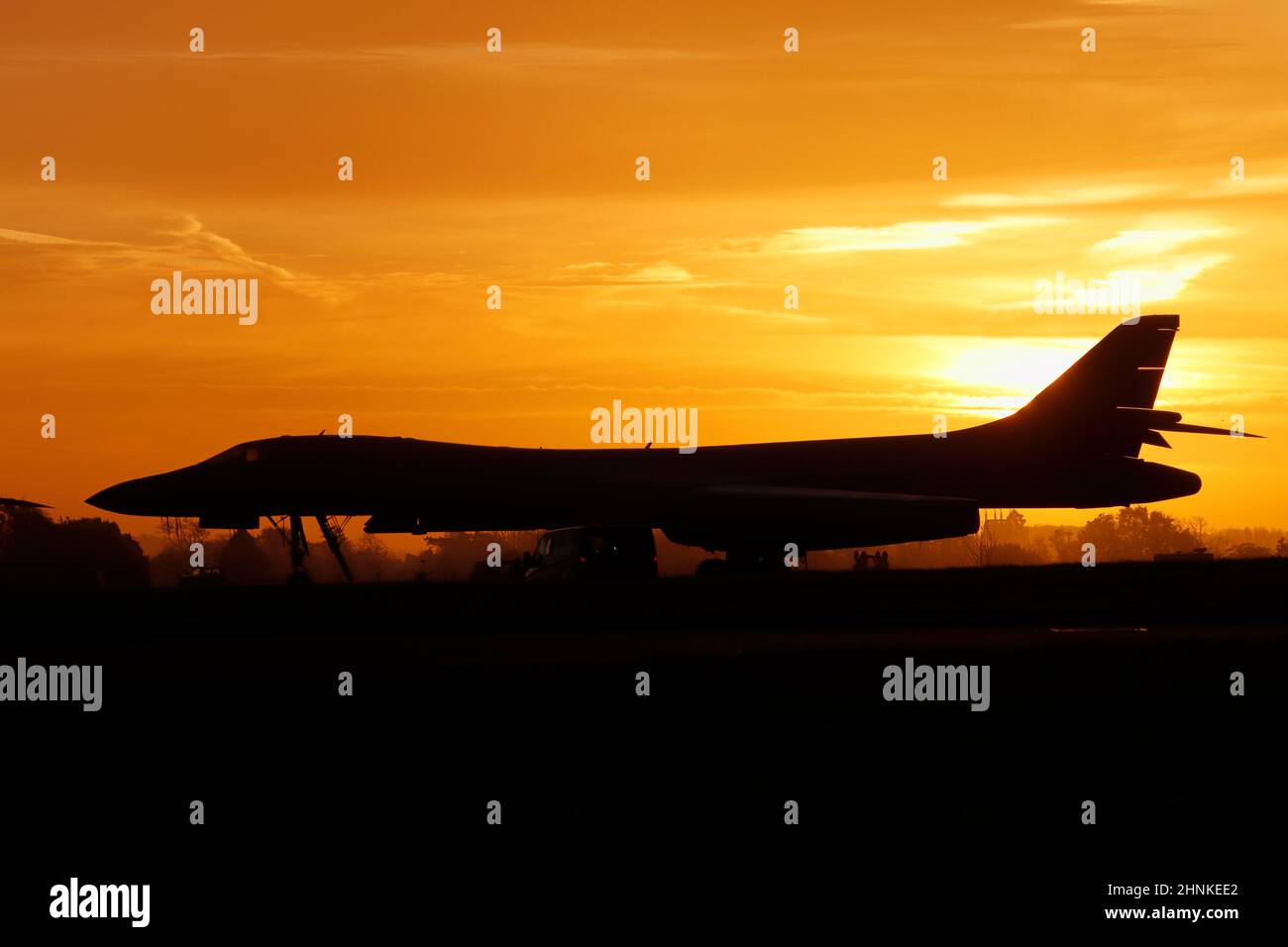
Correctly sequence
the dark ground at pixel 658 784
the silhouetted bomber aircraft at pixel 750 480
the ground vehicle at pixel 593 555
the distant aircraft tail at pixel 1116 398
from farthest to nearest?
the distant aircraft tail at pixel 1116 398
the silhouetted bomber aircraft at pixel 750 480
the ground vehicle at pixel 593 555
the dark ground at pixel 658 784

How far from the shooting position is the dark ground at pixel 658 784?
6621 mm

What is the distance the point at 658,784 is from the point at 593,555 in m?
21.9

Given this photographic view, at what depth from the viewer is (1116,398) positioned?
38.7m

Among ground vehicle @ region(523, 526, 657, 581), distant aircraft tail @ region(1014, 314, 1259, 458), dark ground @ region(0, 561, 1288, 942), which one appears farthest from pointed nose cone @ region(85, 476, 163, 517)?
distant aircraft tail @ region(1014, 314, 1259, 458)

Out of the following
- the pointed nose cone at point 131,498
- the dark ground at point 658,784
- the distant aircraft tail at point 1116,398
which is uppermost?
the distant aircraft tail at point 1116,398

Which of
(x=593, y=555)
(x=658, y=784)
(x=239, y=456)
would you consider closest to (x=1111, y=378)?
(x=593, y=555)

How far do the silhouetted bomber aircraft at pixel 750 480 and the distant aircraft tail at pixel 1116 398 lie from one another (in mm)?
37

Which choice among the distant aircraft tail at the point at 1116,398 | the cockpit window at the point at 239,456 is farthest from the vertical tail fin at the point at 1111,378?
the cockpit window at the point at 239,456

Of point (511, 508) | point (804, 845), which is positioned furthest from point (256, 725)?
point (511, 508)

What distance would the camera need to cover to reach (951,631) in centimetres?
1959

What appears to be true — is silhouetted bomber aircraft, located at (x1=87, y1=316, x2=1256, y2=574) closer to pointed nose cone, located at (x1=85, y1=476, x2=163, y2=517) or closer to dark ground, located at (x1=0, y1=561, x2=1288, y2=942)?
pointed nose cone, located at (x1=85, y1=476, x2=163, y2=517)

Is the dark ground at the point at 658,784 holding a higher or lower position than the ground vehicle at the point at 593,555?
lower

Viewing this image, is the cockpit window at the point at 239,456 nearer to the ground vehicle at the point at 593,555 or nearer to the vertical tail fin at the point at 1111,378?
the ground vehicle at the point at 593,555
